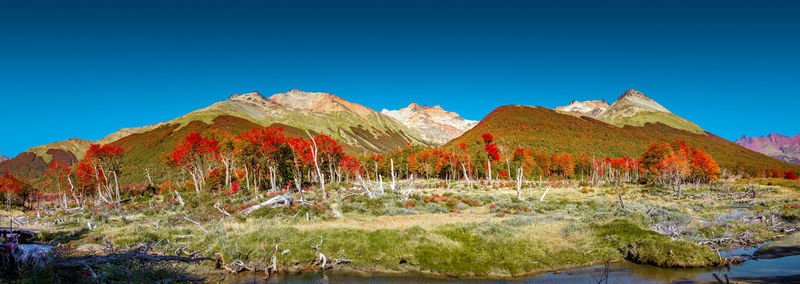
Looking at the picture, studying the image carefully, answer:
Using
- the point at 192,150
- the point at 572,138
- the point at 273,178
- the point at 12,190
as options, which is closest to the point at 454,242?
the point at 273,178

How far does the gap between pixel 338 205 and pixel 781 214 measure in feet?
115

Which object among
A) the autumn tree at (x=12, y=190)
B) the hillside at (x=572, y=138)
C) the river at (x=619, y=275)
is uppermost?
the hillside at (x=572, y=138)

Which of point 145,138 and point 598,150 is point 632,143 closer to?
point 598,150

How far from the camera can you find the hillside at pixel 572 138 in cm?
14312

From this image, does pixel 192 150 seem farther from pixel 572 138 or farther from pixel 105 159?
pixel 572 138

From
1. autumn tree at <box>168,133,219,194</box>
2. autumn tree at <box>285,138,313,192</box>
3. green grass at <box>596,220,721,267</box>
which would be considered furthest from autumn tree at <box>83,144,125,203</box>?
green grass at <box>596,220,721,267</box>

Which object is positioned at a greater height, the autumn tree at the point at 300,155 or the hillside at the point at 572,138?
the hillside at the point at 572,138

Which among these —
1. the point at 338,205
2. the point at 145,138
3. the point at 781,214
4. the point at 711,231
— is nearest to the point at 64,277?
the point at 338,205

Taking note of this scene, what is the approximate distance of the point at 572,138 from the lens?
156125 mm

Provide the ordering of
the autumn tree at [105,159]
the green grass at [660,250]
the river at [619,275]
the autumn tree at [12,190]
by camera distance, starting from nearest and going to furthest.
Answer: the river at [619,275], the green grass at [660,250], the autumn tree at [105,159], the autumn tree at [12,190]

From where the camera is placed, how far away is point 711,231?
2147 cm

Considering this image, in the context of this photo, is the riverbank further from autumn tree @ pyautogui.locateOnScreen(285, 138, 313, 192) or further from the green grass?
autumn tree @ pyautogui.locateOnScreen(285, 138, 313, 192)

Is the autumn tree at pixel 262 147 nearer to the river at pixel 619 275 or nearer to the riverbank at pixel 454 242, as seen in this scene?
the riverbank at pixel 454 242

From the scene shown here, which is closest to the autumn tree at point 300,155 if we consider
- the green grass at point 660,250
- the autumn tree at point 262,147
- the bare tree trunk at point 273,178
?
the bare tree trunk at point 273,178
